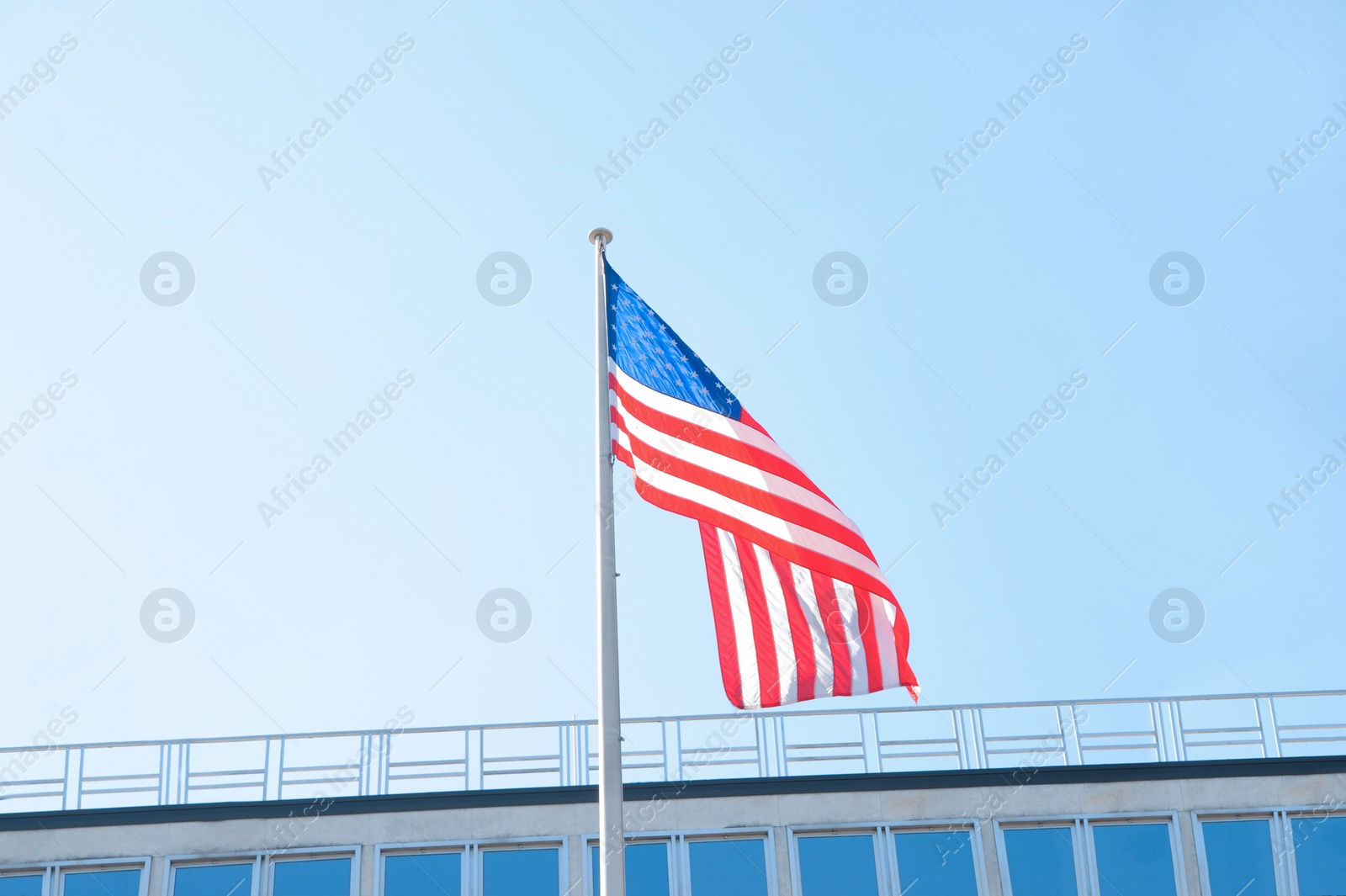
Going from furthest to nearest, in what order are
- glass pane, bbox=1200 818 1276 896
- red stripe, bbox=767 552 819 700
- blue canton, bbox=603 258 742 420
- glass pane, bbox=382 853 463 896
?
glass pane, bbox=1200 818 1276 896
glass pane, bbox=382 853 463 896
blue canton, bbox=603 258 742 420
red stripe, bbox=767 552 819 700

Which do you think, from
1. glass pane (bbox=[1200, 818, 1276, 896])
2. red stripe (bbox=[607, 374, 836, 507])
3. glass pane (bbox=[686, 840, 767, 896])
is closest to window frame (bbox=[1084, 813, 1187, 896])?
→ glass pane (bbox=[1200, 818, 1276, 896])

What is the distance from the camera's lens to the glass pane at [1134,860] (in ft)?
76.6

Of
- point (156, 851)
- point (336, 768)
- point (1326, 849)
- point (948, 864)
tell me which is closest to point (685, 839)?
point (948, 864)

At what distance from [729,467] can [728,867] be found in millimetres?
10801

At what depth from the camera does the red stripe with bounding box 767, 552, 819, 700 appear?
14.0 metres

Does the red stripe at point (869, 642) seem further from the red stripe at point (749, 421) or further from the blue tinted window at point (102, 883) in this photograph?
the blue tinted window at point (102, 883)

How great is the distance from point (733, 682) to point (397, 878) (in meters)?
11.3

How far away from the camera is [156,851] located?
23219 millimetres

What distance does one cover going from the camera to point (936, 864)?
77.3 ft

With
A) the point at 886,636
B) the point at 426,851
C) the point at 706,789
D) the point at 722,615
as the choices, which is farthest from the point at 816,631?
the point at 426,851

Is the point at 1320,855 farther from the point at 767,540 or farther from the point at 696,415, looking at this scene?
the point at 696,415

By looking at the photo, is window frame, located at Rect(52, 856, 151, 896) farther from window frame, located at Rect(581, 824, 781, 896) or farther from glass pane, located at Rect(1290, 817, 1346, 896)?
glass pane, located at Rect(1290, 817, 1346, 896)

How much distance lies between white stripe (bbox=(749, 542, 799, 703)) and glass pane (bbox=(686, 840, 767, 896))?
1016 cm

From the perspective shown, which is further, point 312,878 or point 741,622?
point 312,878
